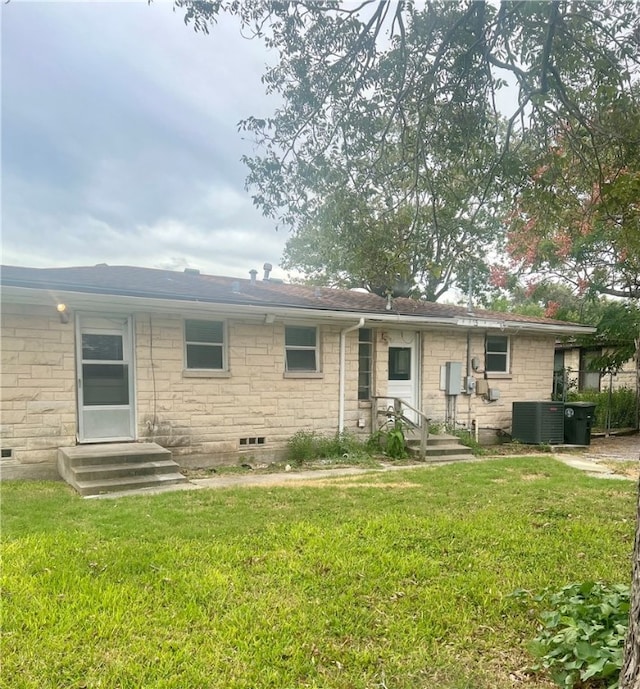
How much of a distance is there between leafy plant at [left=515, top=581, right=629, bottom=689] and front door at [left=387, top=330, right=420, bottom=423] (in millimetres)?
7788

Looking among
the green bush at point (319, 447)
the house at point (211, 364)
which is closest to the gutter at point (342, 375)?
the house at point (211, 364)

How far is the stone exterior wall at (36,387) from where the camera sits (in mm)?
6859

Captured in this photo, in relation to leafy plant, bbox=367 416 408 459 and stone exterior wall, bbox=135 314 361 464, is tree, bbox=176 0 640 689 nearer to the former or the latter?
stone exterior wall, bbox=135 314 361 464

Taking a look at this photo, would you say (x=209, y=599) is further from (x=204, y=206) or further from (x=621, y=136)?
(x=204, y=206)

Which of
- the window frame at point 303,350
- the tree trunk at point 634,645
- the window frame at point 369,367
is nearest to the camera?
the tree trunk at point 634,645

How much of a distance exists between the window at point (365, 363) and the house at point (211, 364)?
1.0 inches

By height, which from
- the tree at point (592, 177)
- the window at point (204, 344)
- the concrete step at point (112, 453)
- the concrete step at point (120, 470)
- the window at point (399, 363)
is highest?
the tree at point (592, 177)

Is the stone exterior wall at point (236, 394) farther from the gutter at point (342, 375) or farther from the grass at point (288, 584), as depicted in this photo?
the grass at point (288, 584)

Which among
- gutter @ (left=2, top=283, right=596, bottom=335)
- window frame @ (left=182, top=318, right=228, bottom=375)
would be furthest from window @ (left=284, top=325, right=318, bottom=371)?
window frame @ (left=182, top=318, right=228, bottom=375)

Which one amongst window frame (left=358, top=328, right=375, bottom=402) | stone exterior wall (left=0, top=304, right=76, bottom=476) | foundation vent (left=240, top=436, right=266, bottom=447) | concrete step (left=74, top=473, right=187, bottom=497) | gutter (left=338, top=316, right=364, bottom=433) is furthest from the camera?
window frame (left=358, top=328, right=375, bottom=402)

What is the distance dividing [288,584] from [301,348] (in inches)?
254

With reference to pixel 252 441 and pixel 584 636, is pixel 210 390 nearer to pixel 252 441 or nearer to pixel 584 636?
pixel 252 441

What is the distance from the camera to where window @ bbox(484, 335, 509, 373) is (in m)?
11.9

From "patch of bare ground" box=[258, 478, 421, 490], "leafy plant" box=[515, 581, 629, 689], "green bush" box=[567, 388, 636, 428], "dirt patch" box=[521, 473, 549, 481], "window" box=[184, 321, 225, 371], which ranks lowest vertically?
"green bush" box=[567, 388, 636, 428]
